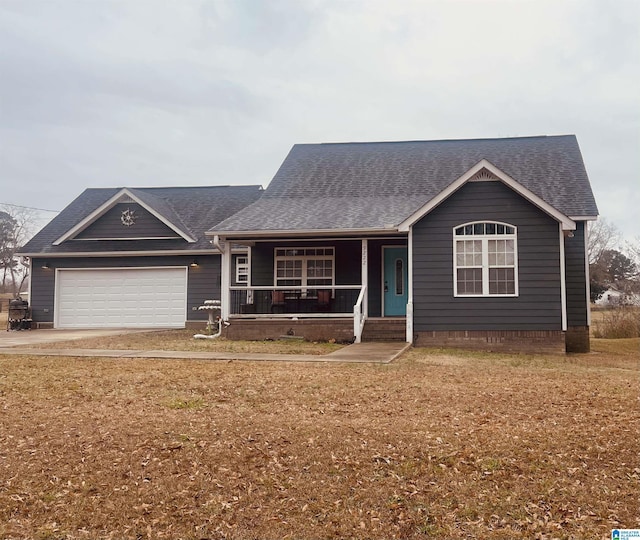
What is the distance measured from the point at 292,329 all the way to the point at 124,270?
888cm

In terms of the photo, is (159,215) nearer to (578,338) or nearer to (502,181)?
(502,181)

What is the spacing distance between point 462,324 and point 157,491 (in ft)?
36.2

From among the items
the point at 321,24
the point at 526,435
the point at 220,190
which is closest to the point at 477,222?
the point at 321,24

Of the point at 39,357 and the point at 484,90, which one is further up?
the point at 484,90

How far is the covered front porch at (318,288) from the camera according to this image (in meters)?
15.6

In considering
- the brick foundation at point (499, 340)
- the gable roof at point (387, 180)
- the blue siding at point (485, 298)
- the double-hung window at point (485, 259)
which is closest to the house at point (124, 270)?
the gable roof at point (387, 180)

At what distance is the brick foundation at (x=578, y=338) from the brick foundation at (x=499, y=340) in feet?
7.54

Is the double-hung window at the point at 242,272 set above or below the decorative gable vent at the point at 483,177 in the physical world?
below

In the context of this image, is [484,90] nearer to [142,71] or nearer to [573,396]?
[142,71]

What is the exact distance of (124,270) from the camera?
21.6m

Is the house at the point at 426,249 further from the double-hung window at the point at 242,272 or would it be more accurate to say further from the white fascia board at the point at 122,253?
Result: the white fascia board at the point at 122,253

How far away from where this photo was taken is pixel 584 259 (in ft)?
53.9

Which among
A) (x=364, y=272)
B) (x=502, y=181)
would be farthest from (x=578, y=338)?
(x=364, y=272)

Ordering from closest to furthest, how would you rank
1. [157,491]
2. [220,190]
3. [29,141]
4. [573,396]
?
[157,491] < [573,396] < [220,190] < [29,141]
